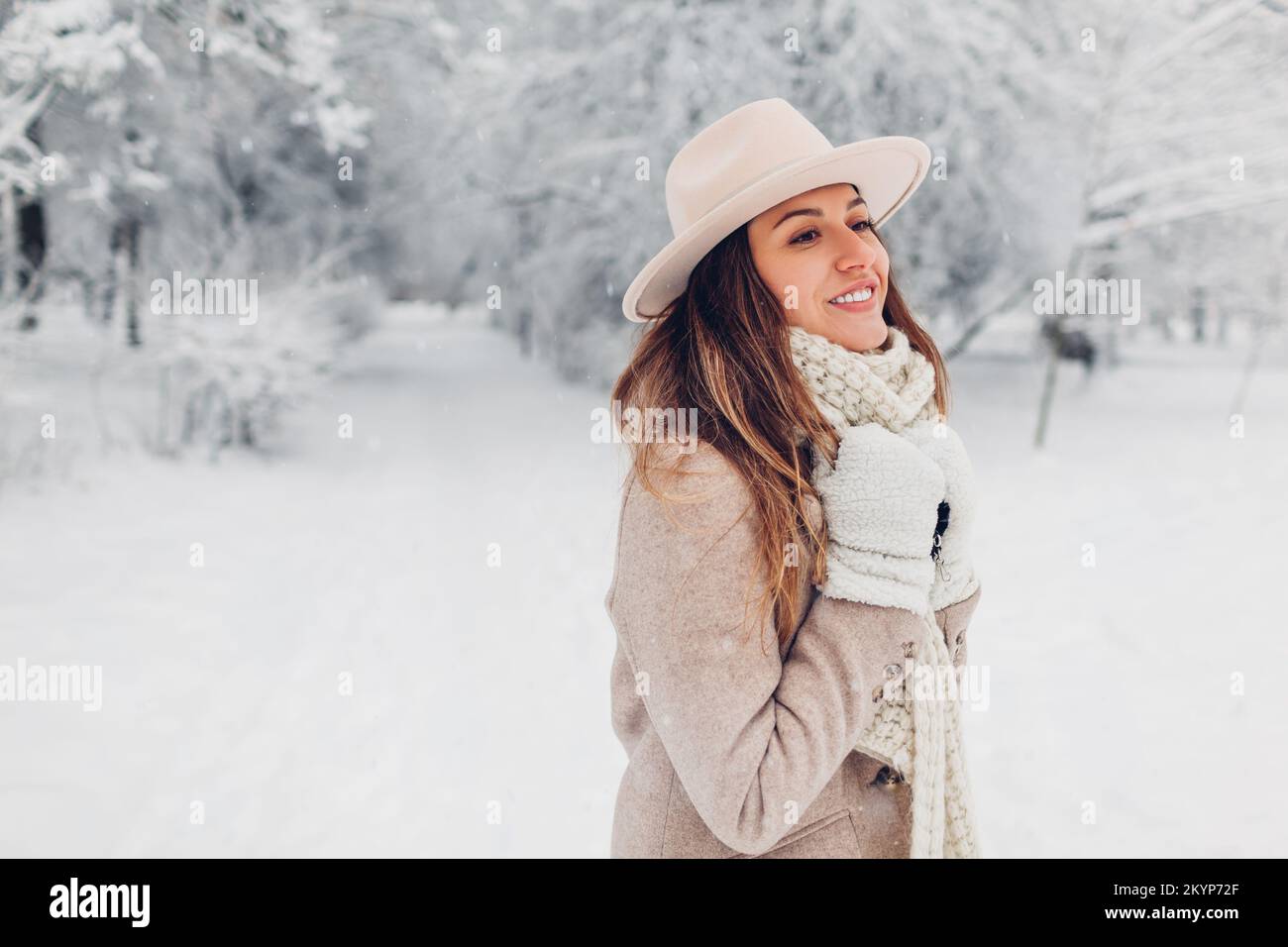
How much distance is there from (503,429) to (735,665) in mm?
13757

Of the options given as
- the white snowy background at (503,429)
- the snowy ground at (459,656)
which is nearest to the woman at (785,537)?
the snowy ground at (459,656)

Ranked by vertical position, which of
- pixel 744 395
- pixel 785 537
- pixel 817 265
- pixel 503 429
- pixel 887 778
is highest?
pixel 503 429

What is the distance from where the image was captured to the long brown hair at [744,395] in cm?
125

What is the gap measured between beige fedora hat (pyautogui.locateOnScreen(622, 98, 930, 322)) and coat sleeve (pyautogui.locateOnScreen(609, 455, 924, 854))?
420 millimetres

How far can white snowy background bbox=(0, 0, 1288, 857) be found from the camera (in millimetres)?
4000

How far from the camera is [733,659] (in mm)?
1181

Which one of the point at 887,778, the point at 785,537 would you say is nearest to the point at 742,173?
the point at 785,537

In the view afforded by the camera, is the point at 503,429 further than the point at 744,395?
Yes

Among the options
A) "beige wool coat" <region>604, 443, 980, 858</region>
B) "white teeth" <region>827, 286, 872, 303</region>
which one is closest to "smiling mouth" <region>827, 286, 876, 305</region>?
"white teeth" <region>827, 286, 872, 303</region>

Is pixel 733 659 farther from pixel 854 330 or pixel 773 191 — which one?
pixel 773 191

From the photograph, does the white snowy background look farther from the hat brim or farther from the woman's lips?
the woman's lips

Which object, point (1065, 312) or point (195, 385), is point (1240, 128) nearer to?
point (1065, 312)
